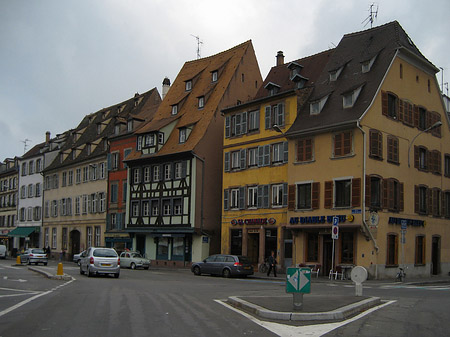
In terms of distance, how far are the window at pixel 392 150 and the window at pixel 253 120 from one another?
31.0ft

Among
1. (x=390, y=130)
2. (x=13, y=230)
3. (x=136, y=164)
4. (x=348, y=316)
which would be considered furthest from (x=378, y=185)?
(x=13, y=230)

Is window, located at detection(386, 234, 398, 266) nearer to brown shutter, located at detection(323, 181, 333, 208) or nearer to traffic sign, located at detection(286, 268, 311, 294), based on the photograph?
brown shutter, located at detection(323, 181, 333, 208)

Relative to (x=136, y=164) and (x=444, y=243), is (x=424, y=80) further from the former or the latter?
(x=136, y=164)

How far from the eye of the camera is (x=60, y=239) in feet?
203

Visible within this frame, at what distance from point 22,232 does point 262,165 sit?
4211 cm

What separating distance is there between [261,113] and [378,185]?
33.4 feet

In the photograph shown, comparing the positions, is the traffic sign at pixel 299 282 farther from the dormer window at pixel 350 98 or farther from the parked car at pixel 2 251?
the parked car at pixel 2 251

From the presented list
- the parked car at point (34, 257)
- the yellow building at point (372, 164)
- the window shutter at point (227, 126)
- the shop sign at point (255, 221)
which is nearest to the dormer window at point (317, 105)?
the yellow building at point (372, 164)

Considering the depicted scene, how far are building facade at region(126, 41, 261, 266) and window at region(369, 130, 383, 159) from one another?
→ 49.6 feet

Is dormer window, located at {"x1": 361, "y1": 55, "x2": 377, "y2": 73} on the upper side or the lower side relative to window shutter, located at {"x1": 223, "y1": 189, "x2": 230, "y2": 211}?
upper

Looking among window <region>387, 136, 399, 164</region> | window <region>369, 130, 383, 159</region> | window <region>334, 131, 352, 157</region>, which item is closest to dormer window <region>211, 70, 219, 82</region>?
window <region>334, 131, 352, 157</region>

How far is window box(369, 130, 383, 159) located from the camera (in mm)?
31812

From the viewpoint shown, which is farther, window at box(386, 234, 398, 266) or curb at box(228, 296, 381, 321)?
window at box(386, 234, 398, 266)

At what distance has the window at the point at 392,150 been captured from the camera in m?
33.4
